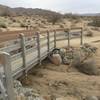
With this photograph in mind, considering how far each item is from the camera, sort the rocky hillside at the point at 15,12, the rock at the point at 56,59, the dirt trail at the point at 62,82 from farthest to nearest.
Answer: the rocky hillside at the point at 15,12 < the rock at the point at 56,59 < the dirt trail at the point at 62,82

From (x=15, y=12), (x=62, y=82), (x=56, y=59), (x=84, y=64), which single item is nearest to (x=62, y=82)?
(x=62, y=82)

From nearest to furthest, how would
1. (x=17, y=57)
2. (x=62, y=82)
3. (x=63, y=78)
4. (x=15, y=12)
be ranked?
(x=17, y=57), (x=62, y=82), (x=63, y=78), (x=15, y=12)

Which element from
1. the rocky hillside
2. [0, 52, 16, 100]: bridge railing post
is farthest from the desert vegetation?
the rocky hillside

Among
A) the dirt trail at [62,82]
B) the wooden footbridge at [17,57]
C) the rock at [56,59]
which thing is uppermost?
the wooden footbridge at [17,57]

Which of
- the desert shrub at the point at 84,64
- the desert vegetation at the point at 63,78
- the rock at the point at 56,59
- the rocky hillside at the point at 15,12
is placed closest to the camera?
the desert vegetation at the point at 63,78

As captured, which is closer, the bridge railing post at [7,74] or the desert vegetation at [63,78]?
the bridge railing post at [7,74]

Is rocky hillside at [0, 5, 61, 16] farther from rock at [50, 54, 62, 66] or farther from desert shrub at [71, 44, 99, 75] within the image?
rock at [50, 54, 62, 66]

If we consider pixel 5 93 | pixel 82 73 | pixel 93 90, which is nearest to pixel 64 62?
pixel 82 73

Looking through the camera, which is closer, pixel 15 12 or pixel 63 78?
pixel 63 78

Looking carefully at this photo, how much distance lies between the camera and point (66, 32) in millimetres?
19094

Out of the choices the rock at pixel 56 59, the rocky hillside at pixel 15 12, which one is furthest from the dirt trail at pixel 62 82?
A: the rocky hillside at pixel 15 12

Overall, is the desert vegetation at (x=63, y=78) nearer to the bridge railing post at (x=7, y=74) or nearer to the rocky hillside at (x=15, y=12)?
the bridge railing post at (x=7, y=74)

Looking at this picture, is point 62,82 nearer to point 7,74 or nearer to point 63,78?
point 63,78

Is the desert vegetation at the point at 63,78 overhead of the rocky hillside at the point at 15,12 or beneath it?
overhead
